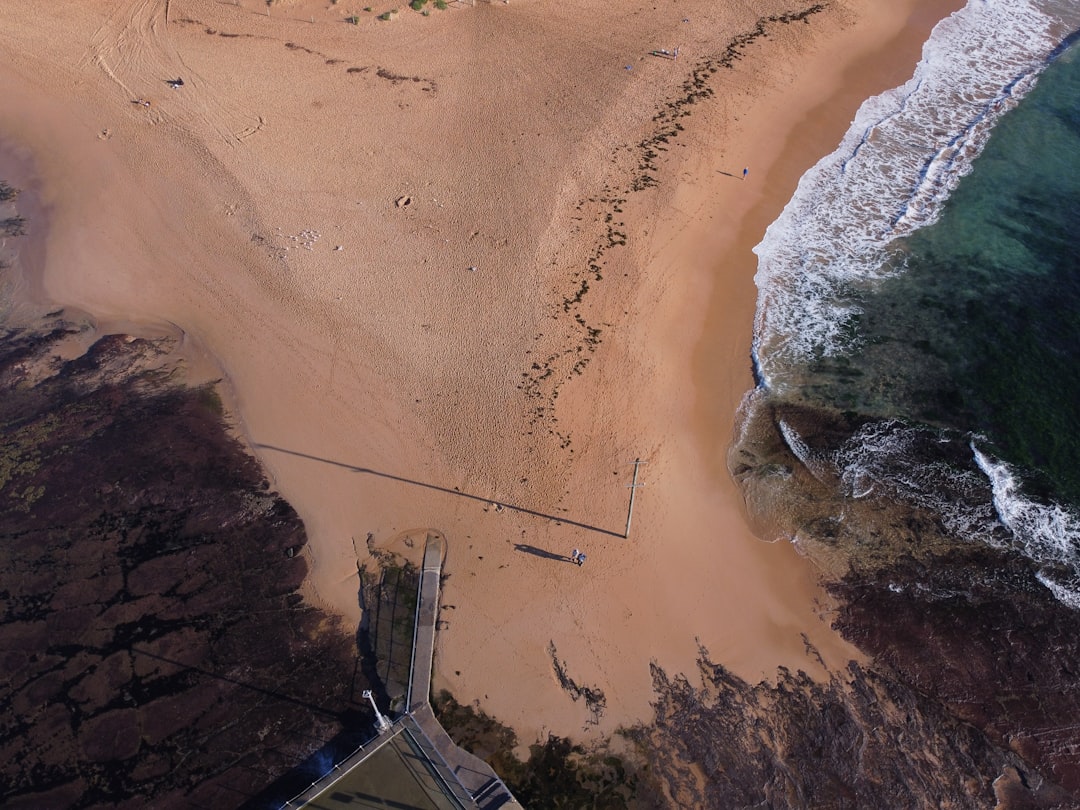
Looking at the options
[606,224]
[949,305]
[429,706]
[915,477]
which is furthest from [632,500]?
[949,305]

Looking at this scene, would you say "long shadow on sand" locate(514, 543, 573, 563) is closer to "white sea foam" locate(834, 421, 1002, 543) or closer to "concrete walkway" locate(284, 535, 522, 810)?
"concrete walkway" locate(284, 535, 522, 810)

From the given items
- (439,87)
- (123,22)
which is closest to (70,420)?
(439,87)

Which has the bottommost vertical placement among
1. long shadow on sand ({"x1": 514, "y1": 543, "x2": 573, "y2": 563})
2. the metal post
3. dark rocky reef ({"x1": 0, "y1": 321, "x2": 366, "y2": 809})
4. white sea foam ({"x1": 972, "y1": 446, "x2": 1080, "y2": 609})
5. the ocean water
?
dark rocky reef ({"x1": 0, "y1": 321, "x2": 366, "y2": 809})

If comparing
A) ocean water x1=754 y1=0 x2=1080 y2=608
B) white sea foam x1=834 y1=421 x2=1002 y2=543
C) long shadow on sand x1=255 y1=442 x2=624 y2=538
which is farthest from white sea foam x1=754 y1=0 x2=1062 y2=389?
long shadow on sand x1=255 y1=442 x2=624 y2=538

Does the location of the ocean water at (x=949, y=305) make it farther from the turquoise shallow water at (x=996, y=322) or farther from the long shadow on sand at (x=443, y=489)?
the long shadow on sand at (x=443, y=489)

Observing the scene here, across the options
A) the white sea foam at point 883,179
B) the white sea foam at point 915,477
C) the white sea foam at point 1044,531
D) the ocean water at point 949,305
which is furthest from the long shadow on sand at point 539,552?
the white sea foam at point 1044,531

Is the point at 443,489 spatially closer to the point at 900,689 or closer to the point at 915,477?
the point at 900,689

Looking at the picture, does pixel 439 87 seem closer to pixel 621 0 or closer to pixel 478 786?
pixel 621 0
